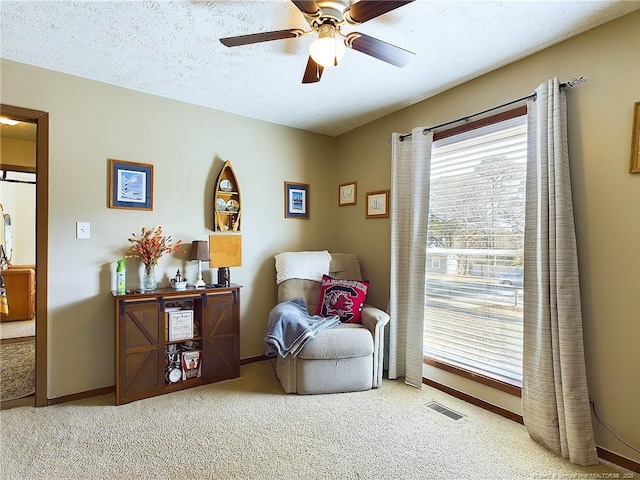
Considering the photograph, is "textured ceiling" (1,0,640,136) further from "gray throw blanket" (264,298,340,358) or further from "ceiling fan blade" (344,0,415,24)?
"gray throw blanket" (264,298,340,358)

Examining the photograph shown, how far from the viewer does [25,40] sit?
7.18 feet

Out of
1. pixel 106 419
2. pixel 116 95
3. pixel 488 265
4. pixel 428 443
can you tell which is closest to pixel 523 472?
pixel 428 443

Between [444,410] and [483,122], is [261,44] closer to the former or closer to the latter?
[483,122]

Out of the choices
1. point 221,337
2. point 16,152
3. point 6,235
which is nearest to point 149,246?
point 221,337

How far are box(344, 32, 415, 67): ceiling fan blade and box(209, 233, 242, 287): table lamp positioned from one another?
6.91ft

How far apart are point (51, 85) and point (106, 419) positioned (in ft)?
7.97

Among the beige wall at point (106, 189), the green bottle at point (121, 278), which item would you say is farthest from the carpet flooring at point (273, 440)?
the green bottle at point (121, 278)

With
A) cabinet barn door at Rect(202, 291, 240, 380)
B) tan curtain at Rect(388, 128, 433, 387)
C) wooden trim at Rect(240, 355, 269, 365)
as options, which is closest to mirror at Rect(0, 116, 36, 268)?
cabinet barn door at Rect(202, 291, 240, 380)

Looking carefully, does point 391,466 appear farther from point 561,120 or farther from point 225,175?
point 225,175

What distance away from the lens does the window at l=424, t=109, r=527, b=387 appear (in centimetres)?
243

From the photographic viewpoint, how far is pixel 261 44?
223 cm

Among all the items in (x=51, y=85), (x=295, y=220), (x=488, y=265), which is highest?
(x=51, y=85)

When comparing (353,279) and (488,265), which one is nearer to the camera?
(488,265)

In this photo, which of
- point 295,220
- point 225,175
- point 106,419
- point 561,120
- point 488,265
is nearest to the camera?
point 561,120
